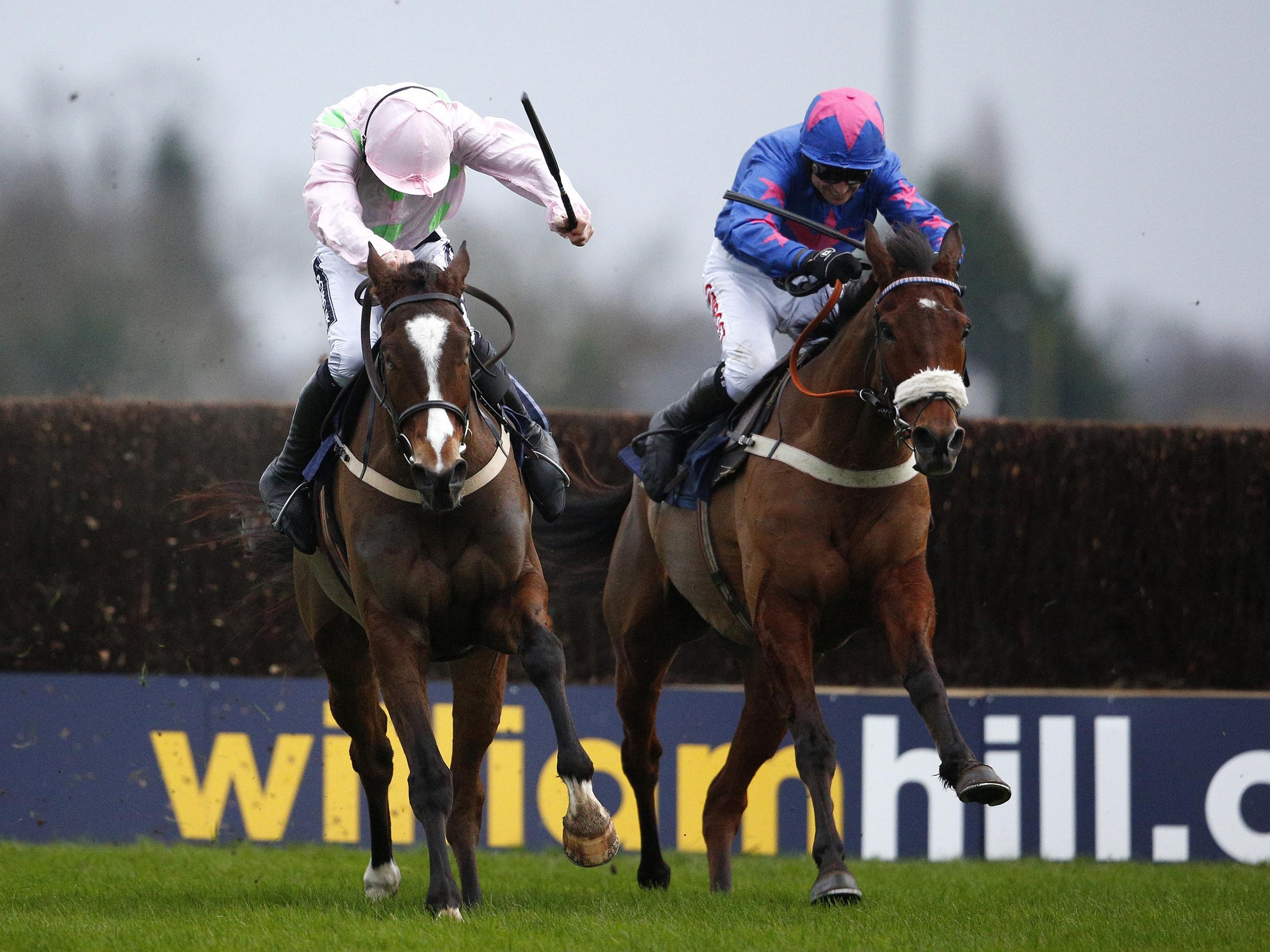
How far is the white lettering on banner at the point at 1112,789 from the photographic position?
756cm

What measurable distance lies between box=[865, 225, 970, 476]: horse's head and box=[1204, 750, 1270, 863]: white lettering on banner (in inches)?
154

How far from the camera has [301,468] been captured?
18.2 ft

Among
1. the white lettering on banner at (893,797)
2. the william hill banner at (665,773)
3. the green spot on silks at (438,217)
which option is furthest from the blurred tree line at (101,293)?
the green spot on silks at (438,217)

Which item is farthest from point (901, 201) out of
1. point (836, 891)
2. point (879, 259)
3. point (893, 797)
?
point (893, 797)

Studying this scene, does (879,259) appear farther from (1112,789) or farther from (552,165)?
(1112,789)

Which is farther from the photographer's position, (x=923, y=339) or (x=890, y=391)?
(x=890, y=391)

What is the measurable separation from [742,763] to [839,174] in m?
2.32

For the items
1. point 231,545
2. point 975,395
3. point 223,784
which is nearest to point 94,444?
point 231,545

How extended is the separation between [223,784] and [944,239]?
4760 mm

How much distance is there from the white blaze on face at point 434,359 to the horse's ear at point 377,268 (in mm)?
246

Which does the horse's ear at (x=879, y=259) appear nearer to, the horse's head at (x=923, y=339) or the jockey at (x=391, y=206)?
the horse's head at (x=923, y=339)

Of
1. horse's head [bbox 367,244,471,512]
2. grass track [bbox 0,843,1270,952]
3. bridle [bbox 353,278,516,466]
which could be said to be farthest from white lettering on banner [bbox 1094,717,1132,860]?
horse's head [bbox 367,244,471,512]

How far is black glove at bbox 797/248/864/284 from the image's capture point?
5008 mm

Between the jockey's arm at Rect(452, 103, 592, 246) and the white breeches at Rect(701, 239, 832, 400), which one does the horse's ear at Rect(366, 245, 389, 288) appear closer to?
the jockey's arm at Rect(452, 103, 592, 246)
